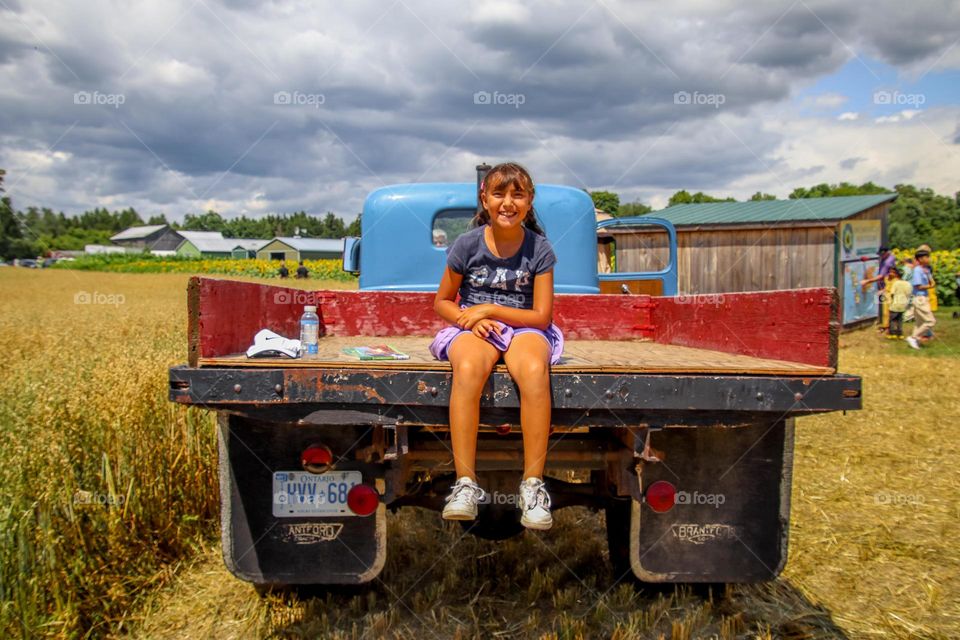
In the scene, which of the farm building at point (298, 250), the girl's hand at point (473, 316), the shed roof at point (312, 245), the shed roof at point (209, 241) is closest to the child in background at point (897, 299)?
the girl's hand at point (473, 316)

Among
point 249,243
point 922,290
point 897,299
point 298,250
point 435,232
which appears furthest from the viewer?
point 249,243

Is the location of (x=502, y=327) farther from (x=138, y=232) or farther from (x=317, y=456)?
(x=138, y=232)

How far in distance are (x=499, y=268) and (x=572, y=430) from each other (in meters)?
0.74

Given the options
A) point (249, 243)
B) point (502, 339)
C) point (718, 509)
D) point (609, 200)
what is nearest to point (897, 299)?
point (718, 509)

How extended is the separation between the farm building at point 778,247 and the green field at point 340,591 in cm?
1410

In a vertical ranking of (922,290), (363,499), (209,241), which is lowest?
(363,499)

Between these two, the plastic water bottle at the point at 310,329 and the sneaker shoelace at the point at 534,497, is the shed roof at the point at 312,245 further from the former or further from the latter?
the sneaker shoelace at the point at 534,497

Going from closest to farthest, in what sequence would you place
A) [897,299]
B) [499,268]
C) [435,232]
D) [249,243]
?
1. [499,268]
2. [435,232]
3. [897,299]
4. [249,243]

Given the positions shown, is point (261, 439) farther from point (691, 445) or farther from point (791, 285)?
point (791, 285)

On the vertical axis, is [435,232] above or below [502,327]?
above

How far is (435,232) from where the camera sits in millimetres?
5195

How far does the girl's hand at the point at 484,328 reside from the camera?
103 inches

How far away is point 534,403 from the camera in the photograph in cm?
237

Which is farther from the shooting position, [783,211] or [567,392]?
[783,211]
